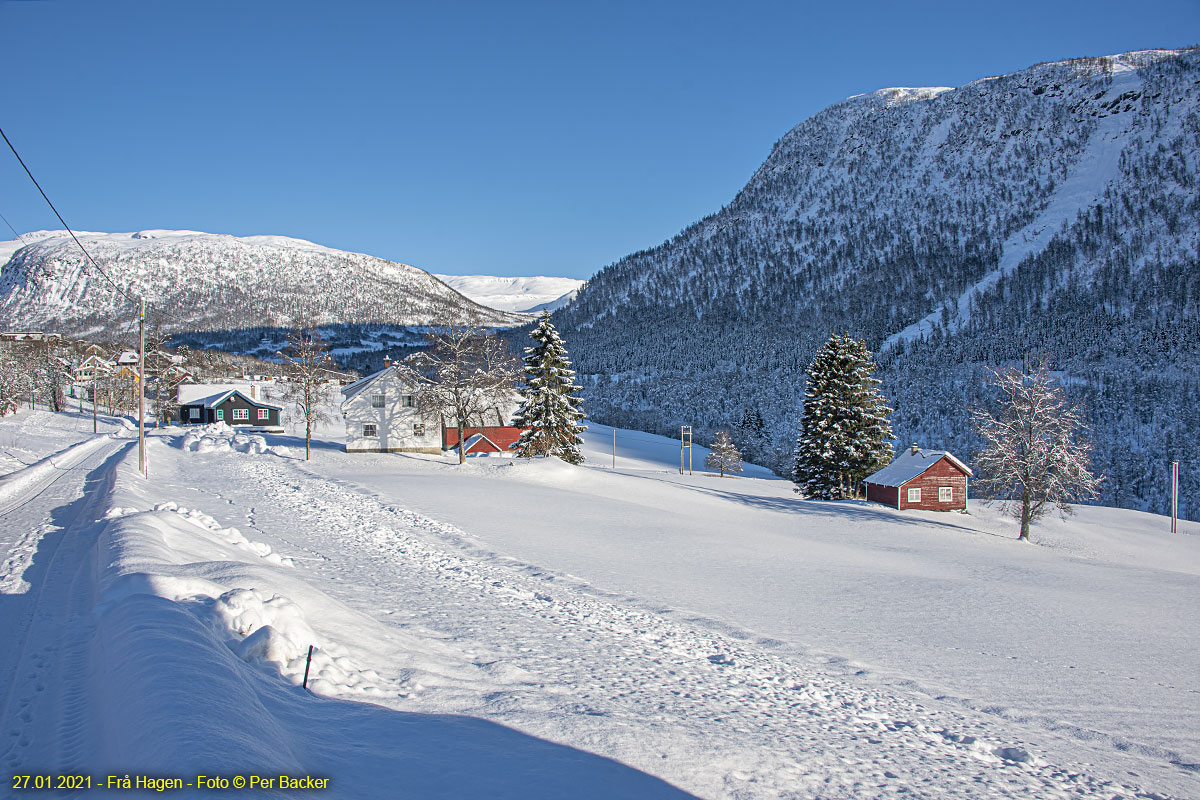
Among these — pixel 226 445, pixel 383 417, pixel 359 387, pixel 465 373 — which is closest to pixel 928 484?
pixel 465 373

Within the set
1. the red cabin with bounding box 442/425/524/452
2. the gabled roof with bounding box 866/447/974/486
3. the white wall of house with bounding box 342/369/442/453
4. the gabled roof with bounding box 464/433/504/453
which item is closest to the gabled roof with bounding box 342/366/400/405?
the white wall of house with bounding box 342/369/442/453

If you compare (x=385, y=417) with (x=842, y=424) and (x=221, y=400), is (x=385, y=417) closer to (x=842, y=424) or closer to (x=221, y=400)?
(x=842, y=424)

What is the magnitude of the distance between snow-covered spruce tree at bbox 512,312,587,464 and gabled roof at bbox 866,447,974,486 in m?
19.8

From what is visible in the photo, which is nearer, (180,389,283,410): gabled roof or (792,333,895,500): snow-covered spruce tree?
(792,333,895,500): snow-covered spruce tree

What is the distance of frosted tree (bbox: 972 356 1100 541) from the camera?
97.5 ft

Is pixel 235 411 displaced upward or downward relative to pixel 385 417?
downward

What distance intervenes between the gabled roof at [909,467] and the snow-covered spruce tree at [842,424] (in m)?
1.04

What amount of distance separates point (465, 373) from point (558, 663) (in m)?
31.6

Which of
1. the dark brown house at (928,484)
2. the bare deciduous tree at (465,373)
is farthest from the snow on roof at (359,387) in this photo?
the dark brown house at (928,484)

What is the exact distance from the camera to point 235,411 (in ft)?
243

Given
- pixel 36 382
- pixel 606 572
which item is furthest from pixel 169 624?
pixel 36 382

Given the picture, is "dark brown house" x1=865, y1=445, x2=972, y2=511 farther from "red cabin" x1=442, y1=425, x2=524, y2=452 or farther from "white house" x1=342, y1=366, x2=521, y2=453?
"red cabin" x1=442, y1=425, x2=524, y2=452

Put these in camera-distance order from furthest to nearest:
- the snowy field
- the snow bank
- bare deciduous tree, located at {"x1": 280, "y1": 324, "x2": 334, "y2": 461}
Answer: bare deciduous tree, located at {"x1": 280, "y1": 324, "x2": 334, "y2": 461}
the snow bank
the snowy field

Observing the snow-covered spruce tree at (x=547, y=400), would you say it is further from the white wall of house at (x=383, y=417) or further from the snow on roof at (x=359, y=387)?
the snow on roof at (x=359, y=387)
